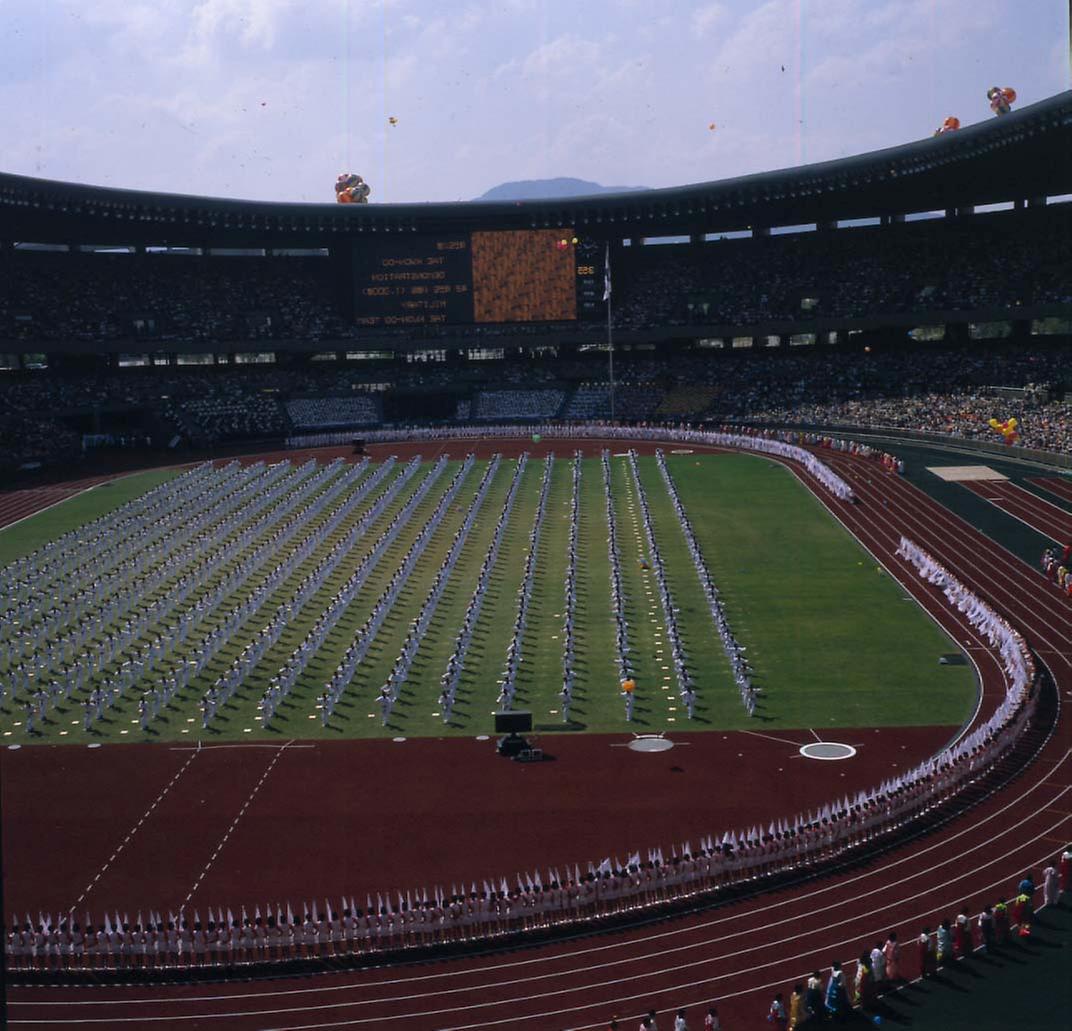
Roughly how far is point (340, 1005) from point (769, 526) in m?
33.0

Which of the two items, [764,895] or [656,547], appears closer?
[764,895]

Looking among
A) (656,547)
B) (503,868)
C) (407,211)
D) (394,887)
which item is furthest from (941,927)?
(407,211)

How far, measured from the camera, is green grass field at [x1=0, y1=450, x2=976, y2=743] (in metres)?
26.9

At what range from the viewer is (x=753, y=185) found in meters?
78.3

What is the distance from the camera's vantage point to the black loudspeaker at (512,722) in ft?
81.2

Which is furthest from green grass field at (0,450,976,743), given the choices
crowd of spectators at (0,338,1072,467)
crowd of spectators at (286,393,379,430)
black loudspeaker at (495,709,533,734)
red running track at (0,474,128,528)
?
crowd of spectators at (286,393,379,430)

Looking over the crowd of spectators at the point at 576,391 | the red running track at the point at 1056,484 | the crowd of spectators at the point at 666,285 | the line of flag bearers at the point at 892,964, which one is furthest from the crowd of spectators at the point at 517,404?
the line of flag bearers at the point at 892,964

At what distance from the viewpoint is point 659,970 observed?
56.5 feet

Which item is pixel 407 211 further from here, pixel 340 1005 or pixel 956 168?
pixel 340 1005

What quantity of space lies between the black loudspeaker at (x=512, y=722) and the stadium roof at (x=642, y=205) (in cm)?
4875

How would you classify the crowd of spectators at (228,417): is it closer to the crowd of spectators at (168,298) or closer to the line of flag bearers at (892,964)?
the crowd of spectators at (168,298)

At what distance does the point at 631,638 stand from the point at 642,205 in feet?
184

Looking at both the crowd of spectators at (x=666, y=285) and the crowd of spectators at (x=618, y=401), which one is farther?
the crowd of spectators at (x=618, y=401)

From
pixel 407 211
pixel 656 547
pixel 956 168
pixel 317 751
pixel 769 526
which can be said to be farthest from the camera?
pixel 407 211
